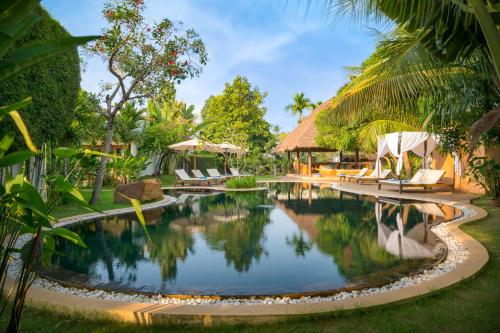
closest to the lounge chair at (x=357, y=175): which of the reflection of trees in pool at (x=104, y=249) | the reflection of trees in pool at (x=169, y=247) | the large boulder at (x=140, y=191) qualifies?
the large boulder at (x=140, y=191)

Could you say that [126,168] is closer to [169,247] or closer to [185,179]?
[185,179]

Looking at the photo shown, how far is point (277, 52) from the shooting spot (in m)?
8.81

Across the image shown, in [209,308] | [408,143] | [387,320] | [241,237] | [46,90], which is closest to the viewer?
[387,320]

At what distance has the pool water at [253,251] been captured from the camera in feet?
14.7

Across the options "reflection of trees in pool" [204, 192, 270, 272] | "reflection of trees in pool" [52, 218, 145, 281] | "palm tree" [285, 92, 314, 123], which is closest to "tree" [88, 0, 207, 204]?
"reflection of trees in pool" [52, 218, 145, 281]

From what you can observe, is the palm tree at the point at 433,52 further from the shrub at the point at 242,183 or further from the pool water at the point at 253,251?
the shrub at the point at 242,183

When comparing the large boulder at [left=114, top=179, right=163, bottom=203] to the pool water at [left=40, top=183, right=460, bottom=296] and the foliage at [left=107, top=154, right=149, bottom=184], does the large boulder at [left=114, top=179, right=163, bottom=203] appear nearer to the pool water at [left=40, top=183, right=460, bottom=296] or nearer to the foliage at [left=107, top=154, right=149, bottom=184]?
the pool water at [left=40, top=183, right=460, bottom=296]

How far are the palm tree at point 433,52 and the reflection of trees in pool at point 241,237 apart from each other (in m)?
3.28

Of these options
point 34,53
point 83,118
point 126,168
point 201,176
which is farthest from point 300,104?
point 34,53

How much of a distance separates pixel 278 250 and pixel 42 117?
18.9 ft

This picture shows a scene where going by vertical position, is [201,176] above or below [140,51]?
below

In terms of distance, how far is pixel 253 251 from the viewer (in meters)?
6.11

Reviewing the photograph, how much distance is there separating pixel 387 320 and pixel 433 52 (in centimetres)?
301

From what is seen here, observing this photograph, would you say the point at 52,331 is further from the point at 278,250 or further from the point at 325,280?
the point at 278,250
